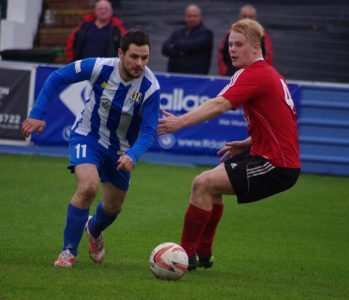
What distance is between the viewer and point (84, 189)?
771 centimetres

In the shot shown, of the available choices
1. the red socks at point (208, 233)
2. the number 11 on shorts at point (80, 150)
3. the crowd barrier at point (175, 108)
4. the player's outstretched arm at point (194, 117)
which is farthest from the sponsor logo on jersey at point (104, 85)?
the crowd barrier at point (175, 108)

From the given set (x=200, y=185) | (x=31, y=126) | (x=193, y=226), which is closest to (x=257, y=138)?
(x=200, y=185)

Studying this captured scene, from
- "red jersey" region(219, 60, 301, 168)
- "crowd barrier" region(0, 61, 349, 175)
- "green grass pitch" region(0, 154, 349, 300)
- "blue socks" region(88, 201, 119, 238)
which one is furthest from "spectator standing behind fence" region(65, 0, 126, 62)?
"red jersey" region(219, 60, 301, 168)

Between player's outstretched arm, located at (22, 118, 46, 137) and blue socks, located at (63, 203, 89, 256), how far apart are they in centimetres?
67

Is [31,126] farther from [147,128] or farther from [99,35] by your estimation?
[99,35]

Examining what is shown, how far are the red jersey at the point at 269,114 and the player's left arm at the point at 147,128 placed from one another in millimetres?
632

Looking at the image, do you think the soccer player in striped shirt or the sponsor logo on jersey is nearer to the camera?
the soccer player in striped shirt

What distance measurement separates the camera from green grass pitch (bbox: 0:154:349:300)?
7.02 m

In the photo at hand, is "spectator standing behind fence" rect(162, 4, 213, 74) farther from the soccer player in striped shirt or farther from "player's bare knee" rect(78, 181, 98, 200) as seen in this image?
"player's bare knee" rect(78, 181, 98, 200)

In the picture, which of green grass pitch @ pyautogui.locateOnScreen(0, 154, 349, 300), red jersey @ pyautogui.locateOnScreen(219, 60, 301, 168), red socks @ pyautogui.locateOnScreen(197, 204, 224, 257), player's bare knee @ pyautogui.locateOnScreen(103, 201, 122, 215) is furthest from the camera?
player's bare knee @ pyautogui.locateOnScreen(103, 201, 122, 215)

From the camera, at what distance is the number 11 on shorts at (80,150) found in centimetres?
799

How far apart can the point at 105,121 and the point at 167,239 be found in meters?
2.07

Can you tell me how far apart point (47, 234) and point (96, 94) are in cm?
198

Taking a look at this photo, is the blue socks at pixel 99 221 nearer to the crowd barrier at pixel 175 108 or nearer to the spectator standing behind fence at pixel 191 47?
the crowd barrier at pixel 175 108
